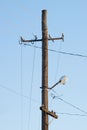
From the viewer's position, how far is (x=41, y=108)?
1602 cm

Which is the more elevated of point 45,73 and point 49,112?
point 45,73

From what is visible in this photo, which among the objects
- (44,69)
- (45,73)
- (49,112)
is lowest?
(49,112)

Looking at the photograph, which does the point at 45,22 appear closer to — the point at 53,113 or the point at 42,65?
the point at 42,65

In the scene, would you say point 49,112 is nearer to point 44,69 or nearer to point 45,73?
point 45,73

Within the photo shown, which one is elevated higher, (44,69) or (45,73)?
(44,69)

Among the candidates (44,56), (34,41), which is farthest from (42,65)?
(34,41)

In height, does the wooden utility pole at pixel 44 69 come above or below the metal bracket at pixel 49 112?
above

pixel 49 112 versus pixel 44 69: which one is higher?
pixel 44 69

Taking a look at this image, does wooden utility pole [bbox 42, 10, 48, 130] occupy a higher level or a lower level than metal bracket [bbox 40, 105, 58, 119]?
higher

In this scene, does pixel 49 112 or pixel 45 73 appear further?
pixel 45 73

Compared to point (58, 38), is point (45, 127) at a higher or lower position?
lower

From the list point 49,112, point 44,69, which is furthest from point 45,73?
point 49,112

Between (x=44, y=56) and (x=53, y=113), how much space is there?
2.15m

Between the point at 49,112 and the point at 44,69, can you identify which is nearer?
the point at 49,112
